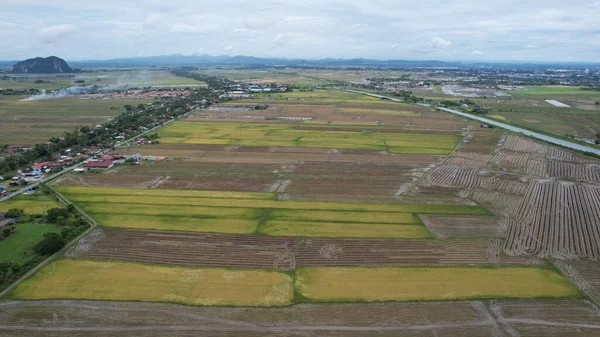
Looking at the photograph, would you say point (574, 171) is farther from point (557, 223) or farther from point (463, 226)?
point (463, 226)

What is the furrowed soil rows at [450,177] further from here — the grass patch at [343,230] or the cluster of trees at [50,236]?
the cluster of trees at [50,236]

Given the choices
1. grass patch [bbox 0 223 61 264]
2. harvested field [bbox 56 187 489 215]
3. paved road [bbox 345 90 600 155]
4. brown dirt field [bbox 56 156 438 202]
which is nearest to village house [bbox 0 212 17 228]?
grass patch [bbox 0 223 61 264]

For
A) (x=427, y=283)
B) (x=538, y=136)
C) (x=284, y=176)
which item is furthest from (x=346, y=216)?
(x=538, y=136)

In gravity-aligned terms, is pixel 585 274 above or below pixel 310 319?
above

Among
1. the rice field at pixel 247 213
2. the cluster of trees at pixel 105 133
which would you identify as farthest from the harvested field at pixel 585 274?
the cluster of trees at pixel 105 133

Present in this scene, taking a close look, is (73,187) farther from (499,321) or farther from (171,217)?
(499,321)

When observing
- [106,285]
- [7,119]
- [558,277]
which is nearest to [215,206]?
[106,285]
